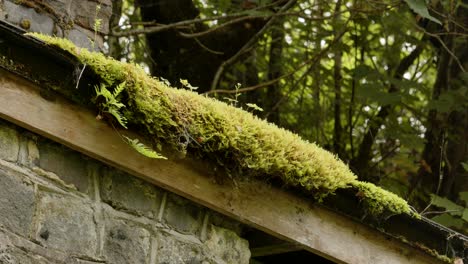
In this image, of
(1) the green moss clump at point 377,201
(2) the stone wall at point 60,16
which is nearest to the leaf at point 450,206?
(1) the green moss clump at point 377,201

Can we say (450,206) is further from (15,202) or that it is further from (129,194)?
(15,202)

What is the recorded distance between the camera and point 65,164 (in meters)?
2.70

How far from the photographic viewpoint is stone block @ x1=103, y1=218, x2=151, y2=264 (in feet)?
9.07

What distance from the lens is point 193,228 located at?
3.05m

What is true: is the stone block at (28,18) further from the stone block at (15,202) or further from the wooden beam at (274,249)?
the wooden beam at (274,249)

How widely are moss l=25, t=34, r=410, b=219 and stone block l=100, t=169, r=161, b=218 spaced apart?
229 mm

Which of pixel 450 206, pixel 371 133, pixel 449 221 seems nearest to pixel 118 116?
pixel 450 206

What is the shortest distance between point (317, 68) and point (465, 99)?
1.40 meters

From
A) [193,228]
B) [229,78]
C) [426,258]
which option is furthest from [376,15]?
[193,228]

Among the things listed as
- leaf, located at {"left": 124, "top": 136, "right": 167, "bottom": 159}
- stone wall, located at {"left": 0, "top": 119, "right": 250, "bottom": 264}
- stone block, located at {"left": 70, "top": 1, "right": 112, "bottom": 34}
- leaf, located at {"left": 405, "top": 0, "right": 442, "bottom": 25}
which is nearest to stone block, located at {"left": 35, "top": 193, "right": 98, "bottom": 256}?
stone wall, located at {"left": 0, "top": 119, "right": 250, "bottom": 264}

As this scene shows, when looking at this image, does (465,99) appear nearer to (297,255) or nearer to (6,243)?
(297,255)

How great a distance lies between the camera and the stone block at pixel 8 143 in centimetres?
252

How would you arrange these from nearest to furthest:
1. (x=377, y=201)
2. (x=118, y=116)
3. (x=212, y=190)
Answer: (x=118, y=116) → (x=212, y=190) → (x=377, y=201)

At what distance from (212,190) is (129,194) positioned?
A: 333mm
